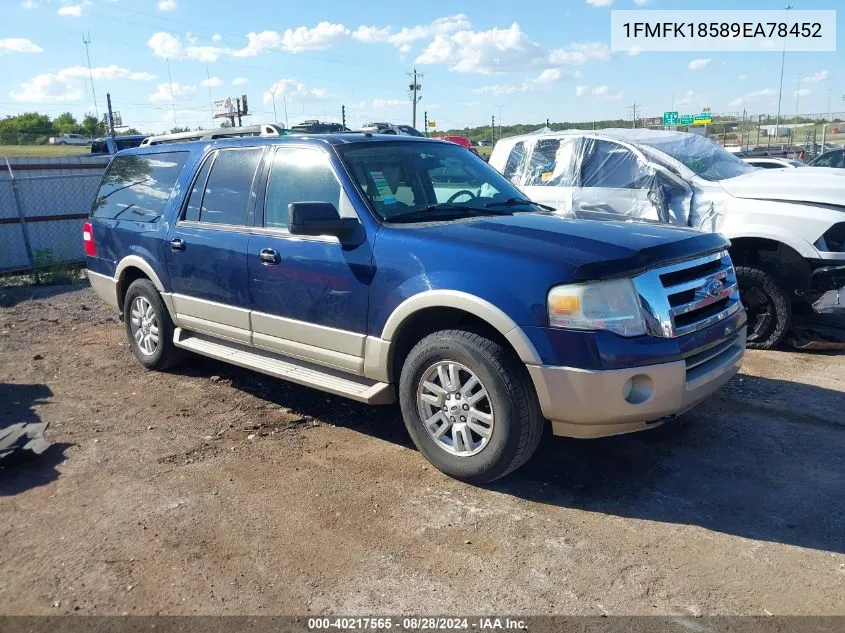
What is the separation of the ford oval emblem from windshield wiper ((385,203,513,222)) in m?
1.33

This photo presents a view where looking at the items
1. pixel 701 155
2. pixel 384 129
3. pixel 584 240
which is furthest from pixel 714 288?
pixel 384 129

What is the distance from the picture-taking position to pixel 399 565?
3.23m

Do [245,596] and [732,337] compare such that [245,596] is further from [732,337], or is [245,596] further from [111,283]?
[111,283]

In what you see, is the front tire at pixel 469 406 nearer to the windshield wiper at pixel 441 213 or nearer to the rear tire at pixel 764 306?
the windshield wiper at pixel 441 213

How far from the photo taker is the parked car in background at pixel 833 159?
54.3 feet

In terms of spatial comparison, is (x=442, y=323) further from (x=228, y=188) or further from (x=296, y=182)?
(x=228, y=188)

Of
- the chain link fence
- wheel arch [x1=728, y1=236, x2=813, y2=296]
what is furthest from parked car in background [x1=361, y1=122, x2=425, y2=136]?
the chain link fence

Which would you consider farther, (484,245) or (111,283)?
(111,283)

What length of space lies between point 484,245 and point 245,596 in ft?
6.79

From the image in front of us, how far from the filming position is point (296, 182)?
4789 mm

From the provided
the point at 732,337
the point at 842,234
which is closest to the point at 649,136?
the point at 842,234

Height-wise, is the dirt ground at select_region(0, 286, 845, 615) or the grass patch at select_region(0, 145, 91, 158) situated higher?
the grass patch at select_region(0, 145, 91, 158)

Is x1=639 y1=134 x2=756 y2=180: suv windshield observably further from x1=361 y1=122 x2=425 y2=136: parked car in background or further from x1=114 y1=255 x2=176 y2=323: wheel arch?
x1=114 y1=255 x2=176 y2=323: wheel arch

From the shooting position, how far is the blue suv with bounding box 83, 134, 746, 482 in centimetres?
355
